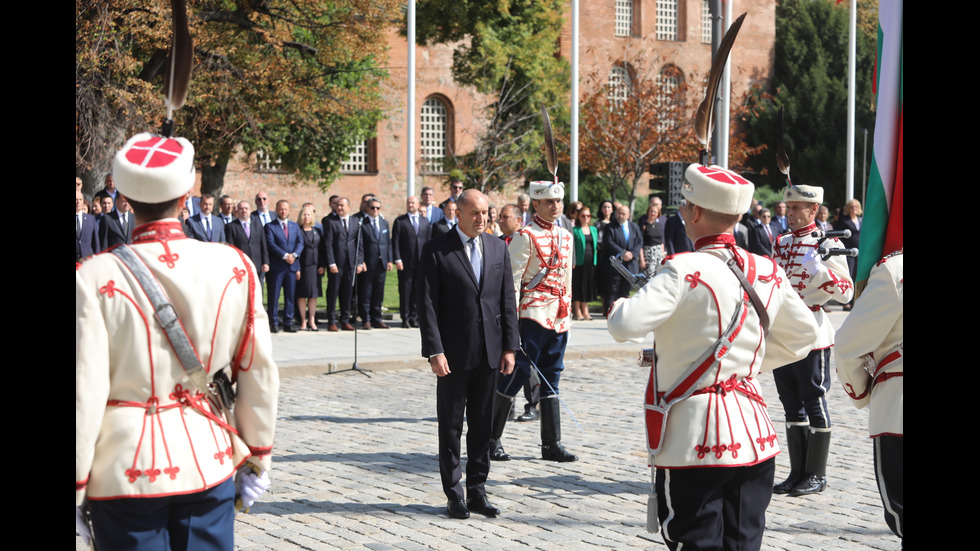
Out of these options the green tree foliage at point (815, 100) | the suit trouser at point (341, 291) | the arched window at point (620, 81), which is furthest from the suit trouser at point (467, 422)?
the green tree foliage at point (815, 100)

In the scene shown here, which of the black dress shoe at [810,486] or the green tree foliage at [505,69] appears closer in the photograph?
the black dress shoe at [810,486]

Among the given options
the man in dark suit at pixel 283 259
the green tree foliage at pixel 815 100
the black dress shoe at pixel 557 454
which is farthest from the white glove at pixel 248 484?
the green tree foliage at pixel 815 100

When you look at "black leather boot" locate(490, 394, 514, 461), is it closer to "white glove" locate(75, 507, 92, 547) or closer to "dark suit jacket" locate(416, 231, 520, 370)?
"dark suit jacket" locate(416, 231, 520, 370)

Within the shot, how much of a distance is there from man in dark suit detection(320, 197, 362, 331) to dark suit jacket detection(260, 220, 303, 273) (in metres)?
0.40

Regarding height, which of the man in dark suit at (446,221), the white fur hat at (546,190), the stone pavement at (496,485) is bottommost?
the stone pavement at (496,485)

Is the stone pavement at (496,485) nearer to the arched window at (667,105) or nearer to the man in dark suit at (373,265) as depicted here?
the man in dark suit at (373,265)

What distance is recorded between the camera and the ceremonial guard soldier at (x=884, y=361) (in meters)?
4.52

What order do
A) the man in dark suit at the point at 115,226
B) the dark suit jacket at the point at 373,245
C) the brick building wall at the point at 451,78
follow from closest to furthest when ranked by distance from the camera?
1. the man in dark suit at the point at 115,226
2. the dark suit jacket at the point at 373,245
3. the brick building wall at the point at 451,78

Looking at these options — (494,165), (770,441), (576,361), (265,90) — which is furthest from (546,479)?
(494,165)

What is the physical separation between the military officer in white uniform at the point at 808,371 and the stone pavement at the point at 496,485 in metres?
0.23

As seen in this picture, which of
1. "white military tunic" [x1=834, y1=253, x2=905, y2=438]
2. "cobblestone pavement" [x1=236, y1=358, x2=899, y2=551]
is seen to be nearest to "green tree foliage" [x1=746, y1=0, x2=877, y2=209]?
"cobblestone pavement" [x1=236, y1=358, x2=899, y2=551]

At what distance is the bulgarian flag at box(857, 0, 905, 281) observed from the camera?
15.5 feet

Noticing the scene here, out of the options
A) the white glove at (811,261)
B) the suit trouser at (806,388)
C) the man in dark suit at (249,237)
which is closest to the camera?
the suit trouser at (806,388)

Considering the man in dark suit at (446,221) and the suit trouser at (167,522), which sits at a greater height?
the man in dark suit at (446,221)
